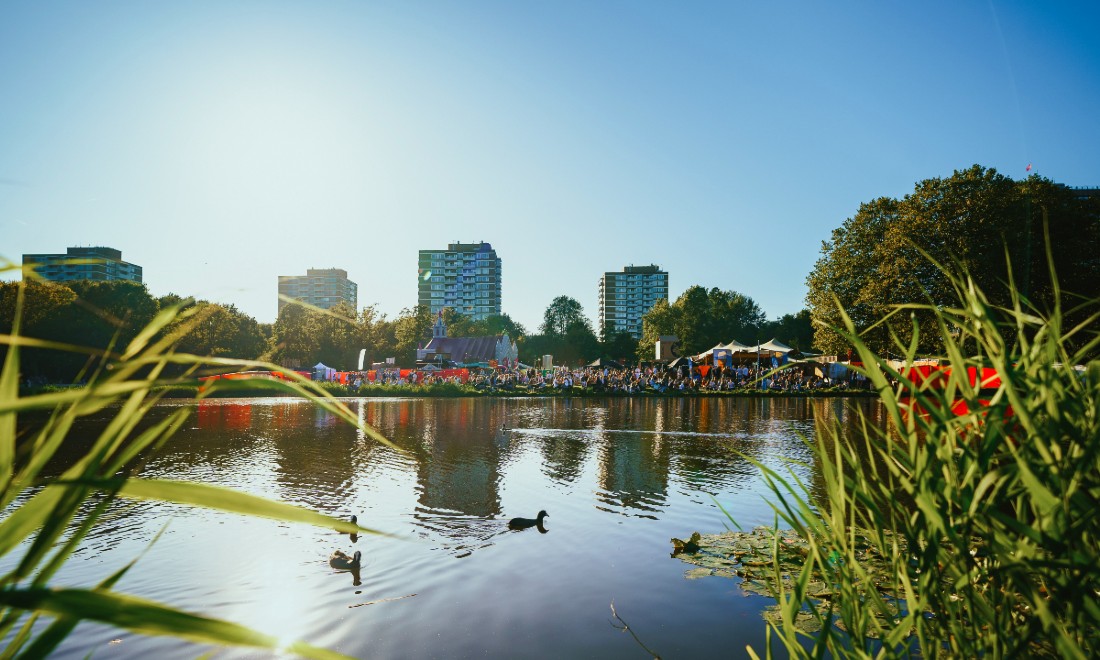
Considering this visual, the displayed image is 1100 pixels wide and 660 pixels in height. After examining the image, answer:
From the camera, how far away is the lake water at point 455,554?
4.76 m

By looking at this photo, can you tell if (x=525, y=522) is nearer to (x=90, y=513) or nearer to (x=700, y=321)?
(x=90, y=513)

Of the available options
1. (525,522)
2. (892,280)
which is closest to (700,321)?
(892,280)

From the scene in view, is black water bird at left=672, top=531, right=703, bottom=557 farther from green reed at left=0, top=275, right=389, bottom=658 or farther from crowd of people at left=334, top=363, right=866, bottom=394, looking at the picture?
crowd of people at left=334, top=363, right=866, bottom=394

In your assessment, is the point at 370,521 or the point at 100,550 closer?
the point at 100,550

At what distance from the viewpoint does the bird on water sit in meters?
7.80

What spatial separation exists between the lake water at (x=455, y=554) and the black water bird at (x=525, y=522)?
128 millimetres

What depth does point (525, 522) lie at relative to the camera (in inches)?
311

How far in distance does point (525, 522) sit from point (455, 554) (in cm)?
134

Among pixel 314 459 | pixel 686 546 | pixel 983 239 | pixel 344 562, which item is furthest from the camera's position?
pixel 983 239

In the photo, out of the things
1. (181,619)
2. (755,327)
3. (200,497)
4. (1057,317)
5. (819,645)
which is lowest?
(819,645)

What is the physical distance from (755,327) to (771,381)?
55373 millimetres

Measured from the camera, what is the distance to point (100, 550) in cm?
672

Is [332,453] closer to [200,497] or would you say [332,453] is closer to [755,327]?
[200,497]

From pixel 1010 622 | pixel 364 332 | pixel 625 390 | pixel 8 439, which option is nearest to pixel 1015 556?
pixel 1010 622
